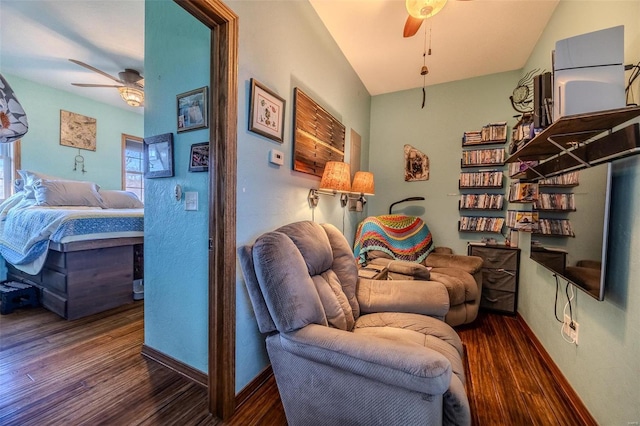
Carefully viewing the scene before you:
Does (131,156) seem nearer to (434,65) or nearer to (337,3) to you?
(337,3)

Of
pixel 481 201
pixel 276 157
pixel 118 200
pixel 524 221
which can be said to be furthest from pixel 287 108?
pixel 118 200

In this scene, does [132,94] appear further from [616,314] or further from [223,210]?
[616,314]

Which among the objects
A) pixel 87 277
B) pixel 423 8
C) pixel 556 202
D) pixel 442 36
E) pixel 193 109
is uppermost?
pixel 442 36

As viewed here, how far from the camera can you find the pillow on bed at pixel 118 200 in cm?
359

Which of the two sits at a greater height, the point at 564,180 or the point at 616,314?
the point at 564,180

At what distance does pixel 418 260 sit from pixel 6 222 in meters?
4.64

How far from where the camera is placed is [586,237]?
1.32 meters

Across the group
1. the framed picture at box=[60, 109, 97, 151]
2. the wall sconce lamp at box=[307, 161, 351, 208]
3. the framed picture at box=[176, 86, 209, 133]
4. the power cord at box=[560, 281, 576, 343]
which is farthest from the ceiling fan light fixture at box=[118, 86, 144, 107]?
the power cord at box=[560, 281, 576, 343]

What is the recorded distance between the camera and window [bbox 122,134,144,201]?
14.9 feet

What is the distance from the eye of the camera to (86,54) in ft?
9.33

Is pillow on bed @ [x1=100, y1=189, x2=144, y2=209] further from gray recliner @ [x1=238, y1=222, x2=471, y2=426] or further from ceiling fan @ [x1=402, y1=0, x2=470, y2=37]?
ceiling fan @ [x1=402, y1=0, x2=470, y2=37]

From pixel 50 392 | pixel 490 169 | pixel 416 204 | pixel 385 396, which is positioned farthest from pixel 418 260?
pixel 50 392

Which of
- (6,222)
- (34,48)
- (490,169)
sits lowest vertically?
(6,222)

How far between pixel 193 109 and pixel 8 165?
12.5ft
